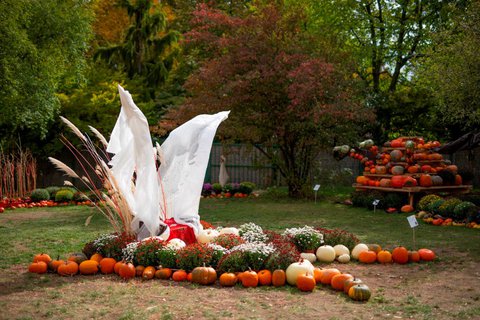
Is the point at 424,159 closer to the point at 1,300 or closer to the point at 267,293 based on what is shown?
the point at 267,293

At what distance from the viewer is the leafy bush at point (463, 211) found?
38.0ft

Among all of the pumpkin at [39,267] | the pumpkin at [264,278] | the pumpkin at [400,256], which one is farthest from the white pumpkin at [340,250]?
the pumpkin at [39,267]

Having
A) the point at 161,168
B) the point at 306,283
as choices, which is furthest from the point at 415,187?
the point at 306,283

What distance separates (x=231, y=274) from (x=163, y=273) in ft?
2.80

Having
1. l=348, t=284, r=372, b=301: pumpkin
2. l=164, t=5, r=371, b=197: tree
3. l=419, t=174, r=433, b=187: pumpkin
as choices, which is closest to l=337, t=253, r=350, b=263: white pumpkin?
l=348, t=284, r=372, b=301: pumpkin

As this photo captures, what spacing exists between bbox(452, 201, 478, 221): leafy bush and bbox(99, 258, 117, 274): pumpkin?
7431 millimetres

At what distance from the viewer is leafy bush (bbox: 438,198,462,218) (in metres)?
12.0

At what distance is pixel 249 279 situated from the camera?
645cm

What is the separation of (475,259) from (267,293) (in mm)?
3510

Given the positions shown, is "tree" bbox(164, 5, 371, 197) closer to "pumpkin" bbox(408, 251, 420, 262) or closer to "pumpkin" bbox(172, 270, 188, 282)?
"pumpkin" bbox(408, 251, 420, 262)

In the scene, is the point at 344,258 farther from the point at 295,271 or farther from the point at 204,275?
the point at 204,275

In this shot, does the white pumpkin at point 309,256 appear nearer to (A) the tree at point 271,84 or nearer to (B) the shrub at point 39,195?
(A) the tree at point 271,84

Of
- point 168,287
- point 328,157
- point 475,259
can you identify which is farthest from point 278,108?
point 168,287

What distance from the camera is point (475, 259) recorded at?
8.12 metres
